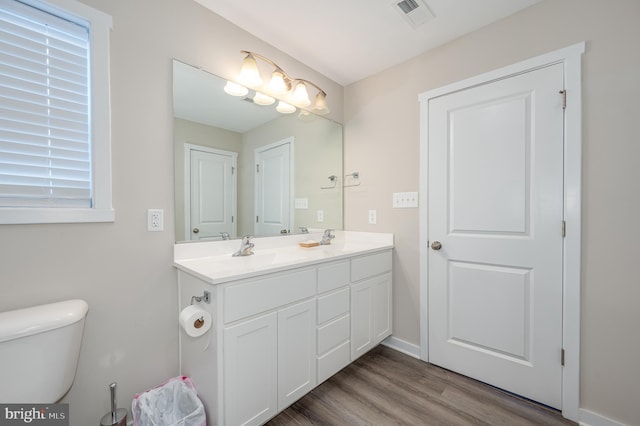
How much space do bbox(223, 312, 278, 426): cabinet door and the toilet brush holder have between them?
47cm

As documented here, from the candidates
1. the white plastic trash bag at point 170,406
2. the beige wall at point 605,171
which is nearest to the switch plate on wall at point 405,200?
the beige wall at point 605,171

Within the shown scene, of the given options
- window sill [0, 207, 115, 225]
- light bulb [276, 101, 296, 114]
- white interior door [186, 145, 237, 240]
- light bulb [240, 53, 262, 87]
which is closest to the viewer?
window sill [0, 207, 115, 225]

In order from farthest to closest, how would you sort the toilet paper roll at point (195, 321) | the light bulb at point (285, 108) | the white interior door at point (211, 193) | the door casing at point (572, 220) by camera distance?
the light bulb at point (285, 108)
the white interior door at point (211, 193)
the door casing at point (572, 220)
the toilet paper roll at point (195, 321)

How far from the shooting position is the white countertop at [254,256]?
48.9 inches

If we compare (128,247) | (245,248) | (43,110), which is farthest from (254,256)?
(43,110)

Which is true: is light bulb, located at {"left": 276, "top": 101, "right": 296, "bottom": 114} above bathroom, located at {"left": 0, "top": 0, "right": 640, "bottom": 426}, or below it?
above

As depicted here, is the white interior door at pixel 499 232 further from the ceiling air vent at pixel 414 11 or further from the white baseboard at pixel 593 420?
the ceiling air vent at pixel 414 11

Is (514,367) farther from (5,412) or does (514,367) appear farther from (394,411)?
(5,412)

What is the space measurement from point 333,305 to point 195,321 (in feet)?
2.63

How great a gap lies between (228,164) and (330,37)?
1150 mm

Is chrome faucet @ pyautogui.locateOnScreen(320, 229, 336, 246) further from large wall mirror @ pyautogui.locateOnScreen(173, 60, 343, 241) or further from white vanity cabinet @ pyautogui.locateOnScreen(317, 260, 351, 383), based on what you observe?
white vanity cabinet @ pyautogui.locateOnScreen(317, 260, 351, 383)

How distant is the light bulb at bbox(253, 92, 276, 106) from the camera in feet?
6.11

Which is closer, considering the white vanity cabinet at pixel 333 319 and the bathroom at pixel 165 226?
the bathroom at pixel 165 226

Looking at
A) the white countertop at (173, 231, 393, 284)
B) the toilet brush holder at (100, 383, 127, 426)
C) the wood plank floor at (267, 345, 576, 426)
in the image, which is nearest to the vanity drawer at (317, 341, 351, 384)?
the wood plank floor at (267, 345, 576, 426)
